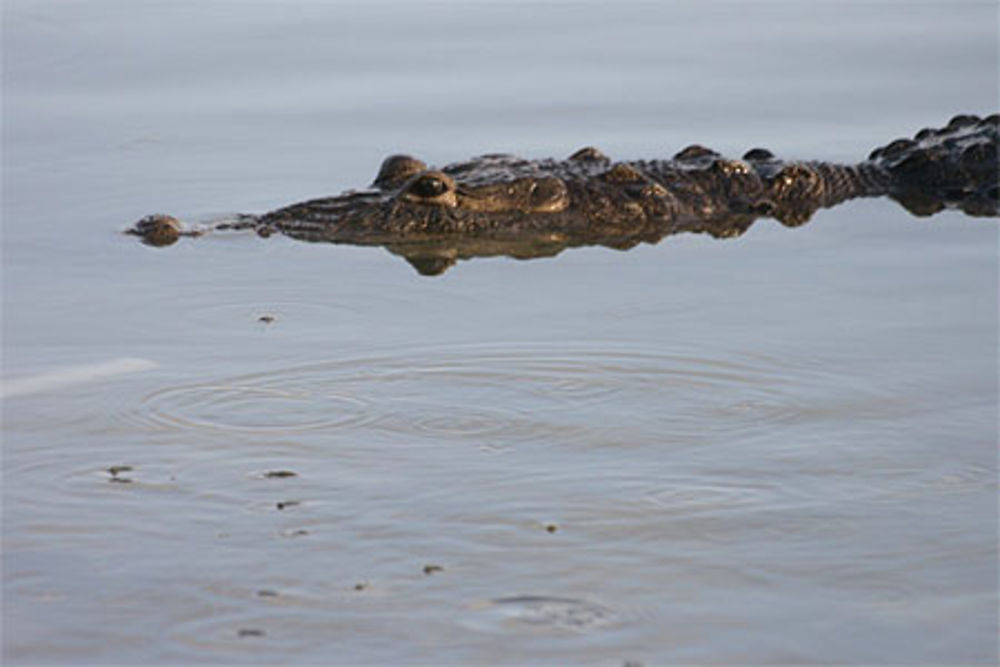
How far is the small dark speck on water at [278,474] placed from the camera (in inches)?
195

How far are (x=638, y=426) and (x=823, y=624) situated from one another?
146cm

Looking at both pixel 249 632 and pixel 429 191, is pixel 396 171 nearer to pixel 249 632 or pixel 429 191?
pixel 429 191

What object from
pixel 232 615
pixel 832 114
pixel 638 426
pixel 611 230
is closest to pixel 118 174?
pixel 611 230

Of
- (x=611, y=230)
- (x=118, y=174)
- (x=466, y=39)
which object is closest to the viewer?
(x=611, y=230)

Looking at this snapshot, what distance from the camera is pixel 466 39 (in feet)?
47.0

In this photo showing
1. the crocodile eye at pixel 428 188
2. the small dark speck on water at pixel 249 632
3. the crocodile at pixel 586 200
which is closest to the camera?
the small dark speck on water at pixel 249 632

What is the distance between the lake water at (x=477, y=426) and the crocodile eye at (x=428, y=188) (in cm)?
58

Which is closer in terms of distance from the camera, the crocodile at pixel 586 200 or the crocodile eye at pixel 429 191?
the crocodile at pixel 586 200

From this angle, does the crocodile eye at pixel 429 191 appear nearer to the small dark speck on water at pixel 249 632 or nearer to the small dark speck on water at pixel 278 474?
the small dark speck on water at pixel 278 474

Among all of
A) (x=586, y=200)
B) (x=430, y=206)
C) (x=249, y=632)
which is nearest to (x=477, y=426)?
(x=249, y=632)

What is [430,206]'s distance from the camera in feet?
28.2

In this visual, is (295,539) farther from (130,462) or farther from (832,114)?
(832,114)

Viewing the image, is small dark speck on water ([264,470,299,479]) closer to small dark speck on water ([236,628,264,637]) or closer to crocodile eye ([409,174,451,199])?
small dark speck on water ([236,628,264,637])

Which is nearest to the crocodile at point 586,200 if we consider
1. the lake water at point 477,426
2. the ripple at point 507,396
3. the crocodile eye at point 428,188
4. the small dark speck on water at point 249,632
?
the crocodile eye at point 428,188
